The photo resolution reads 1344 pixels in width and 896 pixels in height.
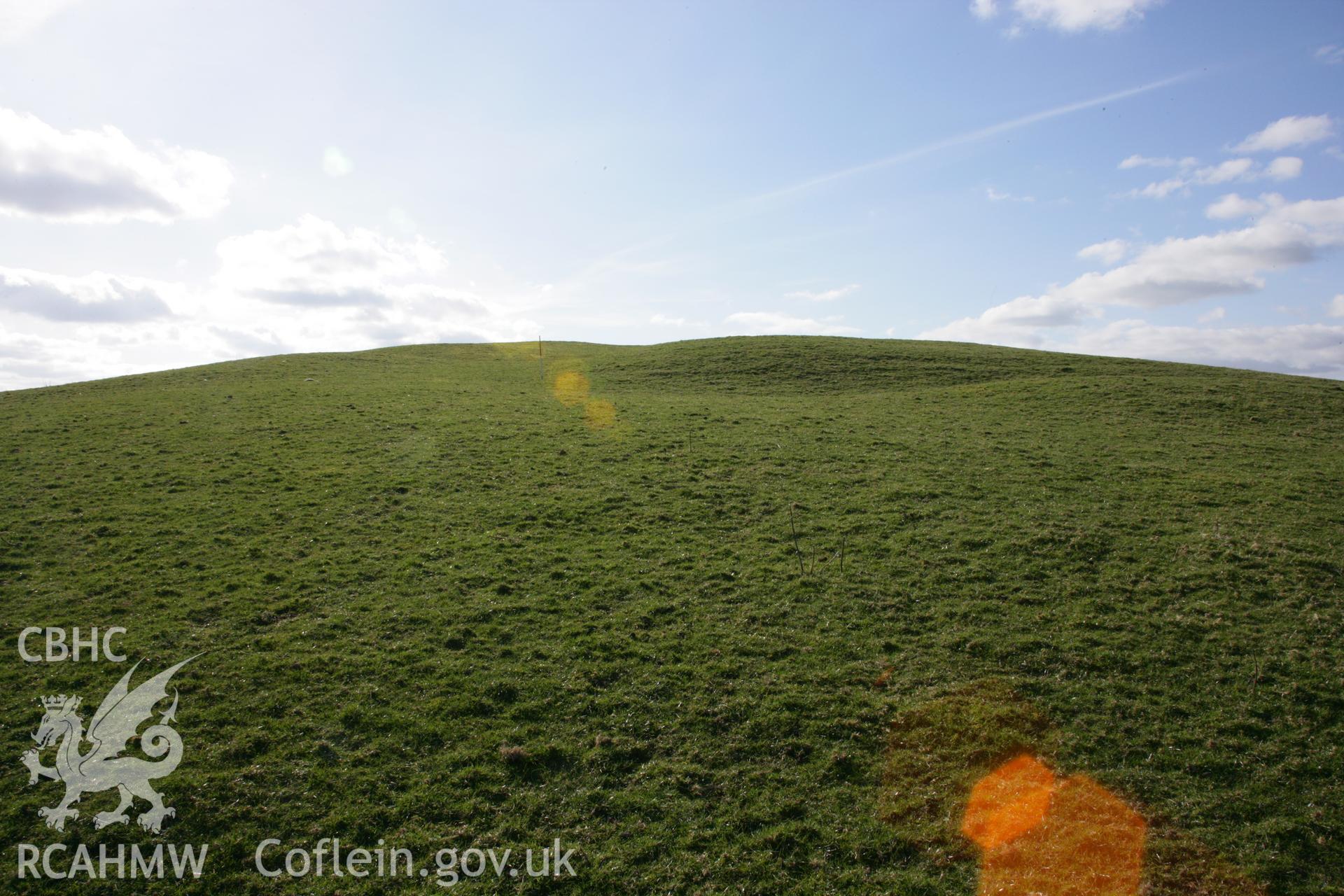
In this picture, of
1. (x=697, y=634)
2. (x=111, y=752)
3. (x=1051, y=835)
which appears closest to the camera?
(x=1051, y=835)

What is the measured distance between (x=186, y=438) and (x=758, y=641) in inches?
1058

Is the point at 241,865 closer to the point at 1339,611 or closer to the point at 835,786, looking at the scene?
the point at 835,786

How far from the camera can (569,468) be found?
25.4 m

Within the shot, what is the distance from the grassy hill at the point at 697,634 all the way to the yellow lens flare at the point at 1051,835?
13.1 inches

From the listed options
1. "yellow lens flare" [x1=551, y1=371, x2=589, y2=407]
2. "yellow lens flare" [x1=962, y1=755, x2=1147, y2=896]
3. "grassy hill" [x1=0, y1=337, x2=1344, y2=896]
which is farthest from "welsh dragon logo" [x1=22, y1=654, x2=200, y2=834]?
"yellow lens flare" [x1=551, y1=371, x2=589, y2=407]

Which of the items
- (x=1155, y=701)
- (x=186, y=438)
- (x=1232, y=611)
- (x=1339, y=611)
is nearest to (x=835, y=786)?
(x=1155, y=701)

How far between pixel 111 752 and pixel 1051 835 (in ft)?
48.8

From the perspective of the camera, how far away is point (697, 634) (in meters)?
14.5

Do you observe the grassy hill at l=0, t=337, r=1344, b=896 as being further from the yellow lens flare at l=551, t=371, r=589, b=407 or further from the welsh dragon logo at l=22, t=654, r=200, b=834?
the yellow lens flare at l=551, t=371, r=589, b=407

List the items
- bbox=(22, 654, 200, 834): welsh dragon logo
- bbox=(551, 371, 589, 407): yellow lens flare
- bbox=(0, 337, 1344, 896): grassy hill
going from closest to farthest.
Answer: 1. bbox=(0, 337, 1344, 896): grassy hill
2. bbox=(22, 654, 200, 834): welsh dragon logo
3. bbox=(551, 371, 589, 407): yellow lens flare

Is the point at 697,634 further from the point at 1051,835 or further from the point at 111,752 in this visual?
the point at 111,752

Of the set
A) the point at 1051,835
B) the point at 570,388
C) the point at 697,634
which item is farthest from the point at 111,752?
the point at 570,388

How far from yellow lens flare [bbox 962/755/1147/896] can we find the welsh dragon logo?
1199 cm

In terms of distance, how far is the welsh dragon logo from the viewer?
32.0 ft
